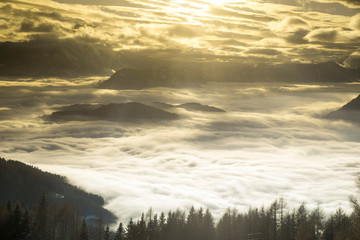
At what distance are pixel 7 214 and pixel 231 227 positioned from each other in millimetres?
70550

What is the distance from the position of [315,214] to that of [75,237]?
7524cm

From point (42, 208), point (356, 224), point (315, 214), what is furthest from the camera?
point (315, 214)

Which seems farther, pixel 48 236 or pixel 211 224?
pixel 211 224

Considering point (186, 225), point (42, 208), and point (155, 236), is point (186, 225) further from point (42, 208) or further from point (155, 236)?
point (42, 208)

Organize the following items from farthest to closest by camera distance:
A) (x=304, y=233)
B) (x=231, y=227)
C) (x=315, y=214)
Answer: (x=231, y=227) < (x=315, y=214) < (x=304, y=233)

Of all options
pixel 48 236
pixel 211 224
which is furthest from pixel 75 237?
pixel 211 224

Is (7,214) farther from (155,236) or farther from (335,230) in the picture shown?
(335,230)

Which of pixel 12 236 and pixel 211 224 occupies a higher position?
pixel 211 224

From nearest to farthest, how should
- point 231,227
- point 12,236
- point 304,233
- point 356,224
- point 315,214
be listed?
point 356,224 < point 12,236 < point 304,233 < point 315,214 < point 231,227

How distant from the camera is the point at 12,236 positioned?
94.2m

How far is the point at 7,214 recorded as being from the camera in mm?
98562

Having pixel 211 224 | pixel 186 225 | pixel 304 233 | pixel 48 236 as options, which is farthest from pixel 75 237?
pixel 304 233

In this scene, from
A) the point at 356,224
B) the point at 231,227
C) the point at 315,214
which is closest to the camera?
the point at 356,224

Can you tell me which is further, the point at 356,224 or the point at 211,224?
the point at 211,224
